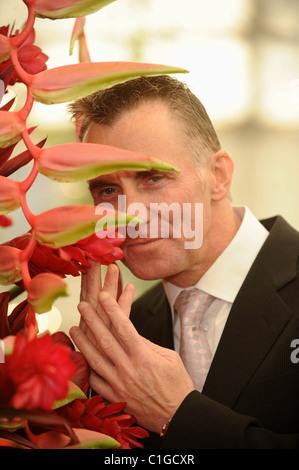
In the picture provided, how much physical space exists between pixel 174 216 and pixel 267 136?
0.86 feet

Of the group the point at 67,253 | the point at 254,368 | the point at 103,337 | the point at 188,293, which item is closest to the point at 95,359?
the point at 103,337

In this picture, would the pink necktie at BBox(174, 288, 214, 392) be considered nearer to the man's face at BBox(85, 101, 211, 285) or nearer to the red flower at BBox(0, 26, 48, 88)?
the man's face at BBox(85, 101, 211, 285)

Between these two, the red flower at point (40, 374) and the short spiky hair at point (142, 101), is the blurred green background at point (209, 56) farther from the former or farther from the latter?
the red flower at point (40, 374)

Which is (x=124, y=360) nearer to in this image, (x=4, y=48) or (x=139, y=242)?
(x=139, y=242)

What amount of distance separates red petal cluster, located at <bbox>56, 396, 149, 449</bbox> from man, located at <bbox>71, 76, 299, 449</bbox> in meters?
0.09

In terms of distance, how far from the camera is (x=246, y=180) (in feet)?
2.72

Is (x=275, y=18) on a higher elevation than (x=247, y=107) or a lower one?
higher

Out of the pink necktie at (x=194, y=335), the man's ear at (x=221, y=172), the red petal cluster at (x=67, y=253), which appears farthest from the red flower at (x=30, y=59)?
the pink necktie at (x=194, y=335)

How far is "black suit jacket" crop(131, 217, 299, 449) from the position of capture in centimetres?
51

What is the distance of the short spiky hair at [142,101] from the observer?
638mm
